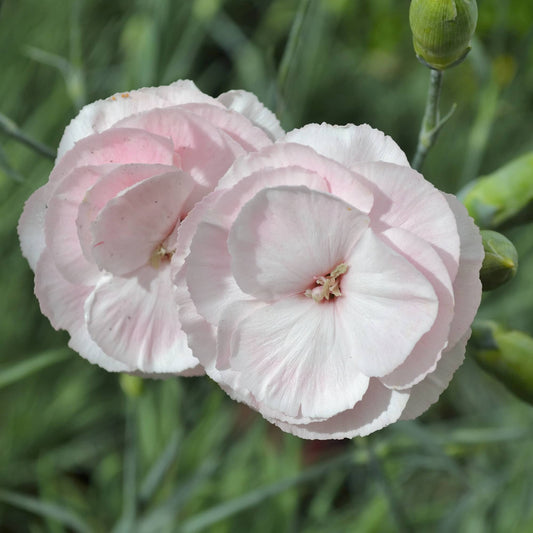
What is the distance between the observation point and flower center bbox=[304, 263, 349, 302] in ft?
1.62

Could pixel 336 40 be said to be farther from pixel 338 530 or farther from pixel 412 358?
pixel 412 358

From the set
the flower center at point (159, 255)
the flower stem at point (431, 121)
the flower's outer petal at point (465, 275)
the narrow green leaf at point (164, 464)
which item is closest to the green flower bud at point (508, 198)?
the flower stem at point (431, 121)

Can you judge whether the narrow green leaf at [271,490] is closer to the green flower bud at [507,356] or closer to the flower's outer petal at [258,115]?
the green flower bud at [507,356]

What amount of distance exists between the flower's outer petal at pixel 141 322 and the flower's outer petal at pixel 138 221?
0.05 ft

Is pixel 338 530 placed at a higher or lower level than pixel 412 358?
lower

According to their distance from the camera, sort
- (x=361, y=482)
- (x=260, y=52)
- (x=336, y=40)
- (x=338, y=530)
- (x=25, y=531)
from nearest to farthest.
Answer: (x=338, y=530) → (x=25, y=531) → (x=361, y=482) → (x=260, y=52) → (x=336, y=40)

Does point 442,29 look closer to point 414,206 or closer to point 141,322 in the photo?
point 414,206

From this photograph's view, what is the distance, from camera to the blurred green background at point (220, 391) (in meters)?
1.01

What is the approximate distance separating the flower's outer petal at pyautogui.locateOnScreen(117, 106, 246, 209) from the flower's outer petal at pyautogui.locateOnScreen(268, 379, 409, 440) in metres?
Answer: 0.18

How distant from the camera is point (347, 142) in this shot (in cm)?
48

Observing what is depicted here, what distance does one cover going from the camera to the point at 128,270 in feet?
1.68

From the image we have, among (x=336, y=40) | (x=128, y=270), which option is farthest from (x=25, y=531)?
(x=336, y=40)

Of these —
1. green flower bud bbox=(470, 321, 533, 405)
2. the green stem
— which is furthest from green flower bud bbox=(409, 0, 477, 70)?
green flower bud bbox=(470, 321, 533, 405)

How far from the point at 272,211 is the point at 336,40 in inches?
61.2
